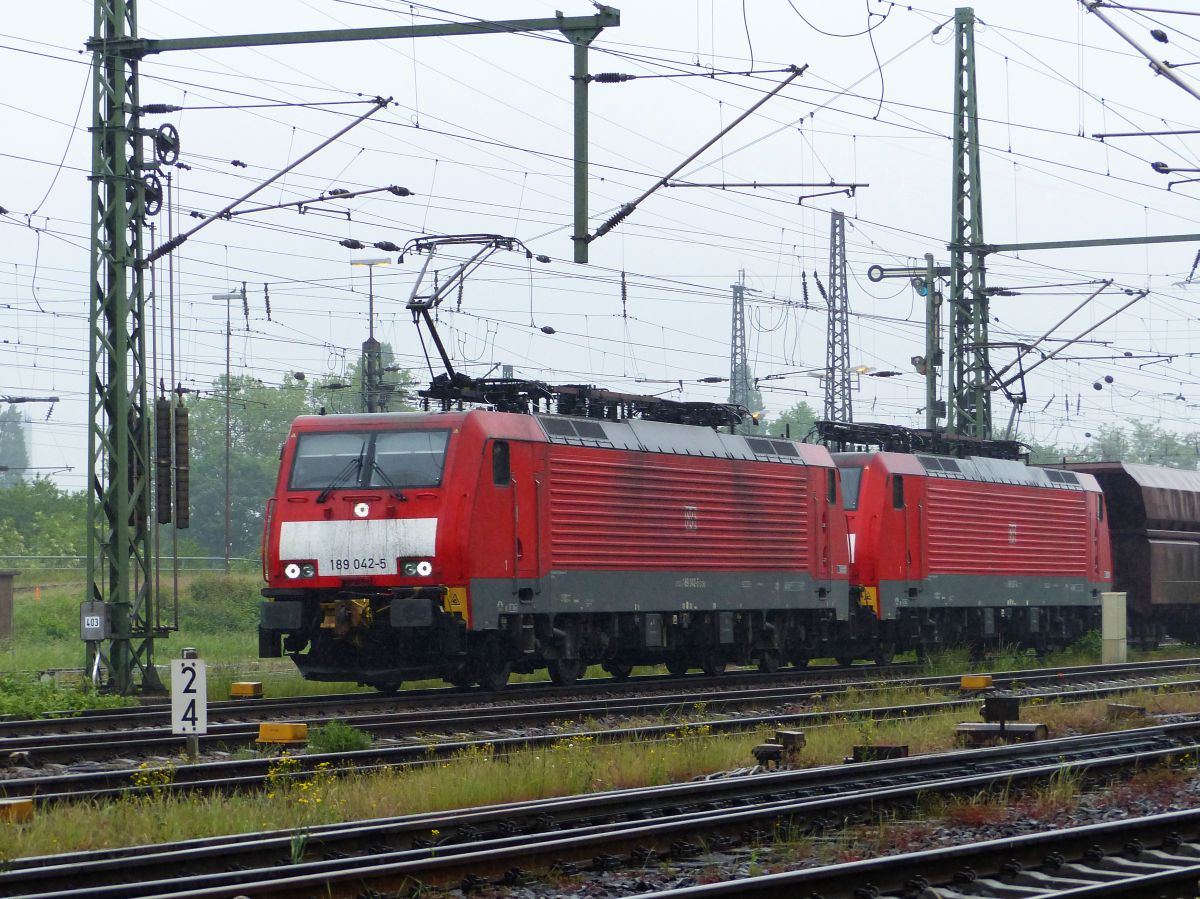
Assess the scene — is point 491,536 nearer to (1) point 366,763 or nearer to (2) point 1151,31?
(1) point 366,763

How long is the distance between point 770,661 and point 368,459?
870cm

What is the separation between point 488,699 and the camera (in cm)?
2022

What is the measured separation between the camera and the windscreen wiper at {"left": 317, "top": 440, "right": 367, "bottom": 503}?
67.4ft

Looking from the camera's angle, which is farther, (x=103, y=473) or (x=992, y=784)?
(x=103, y=473)

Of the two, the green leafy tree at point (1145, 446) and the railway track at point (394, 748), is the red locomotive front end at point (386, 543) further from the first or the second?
the green leafy tree at point (1145, 446)

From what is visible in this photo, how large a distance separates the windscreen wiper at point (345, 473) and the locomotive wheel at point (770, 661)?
28.0ft

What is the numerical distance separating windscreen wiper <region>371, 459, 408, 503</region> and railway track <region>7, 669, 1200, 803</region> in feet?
9.67

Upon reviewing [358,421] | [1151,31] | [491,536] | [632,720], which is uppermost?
[1151,31]

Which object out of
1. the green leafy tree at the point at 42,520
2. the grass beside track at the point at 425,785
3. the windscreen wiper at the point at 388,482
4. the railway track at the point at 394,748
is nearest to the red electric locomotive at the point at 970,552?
the railway track at the point at 394,748

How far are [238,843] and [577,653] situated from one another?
1283 cm

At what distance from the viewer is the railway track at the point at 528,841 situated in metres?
8.27

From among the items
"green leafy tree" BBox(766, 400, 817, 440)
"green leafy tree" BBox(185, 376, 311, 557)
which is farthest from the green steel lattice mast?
"green leafy tree" BBox(766, 400, 817, 440)

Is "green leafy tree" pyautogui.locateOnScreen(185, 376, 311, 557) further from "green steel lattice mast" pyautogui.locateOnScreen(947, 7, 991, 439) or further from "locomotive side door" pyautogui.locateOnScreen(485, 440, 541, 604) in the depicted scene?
"locomotive side door" pyautogui.locateOnScreen(485, 440, 541, 604)

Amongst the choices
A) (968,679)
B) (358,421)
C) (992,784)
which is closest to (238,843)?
(992,784)
